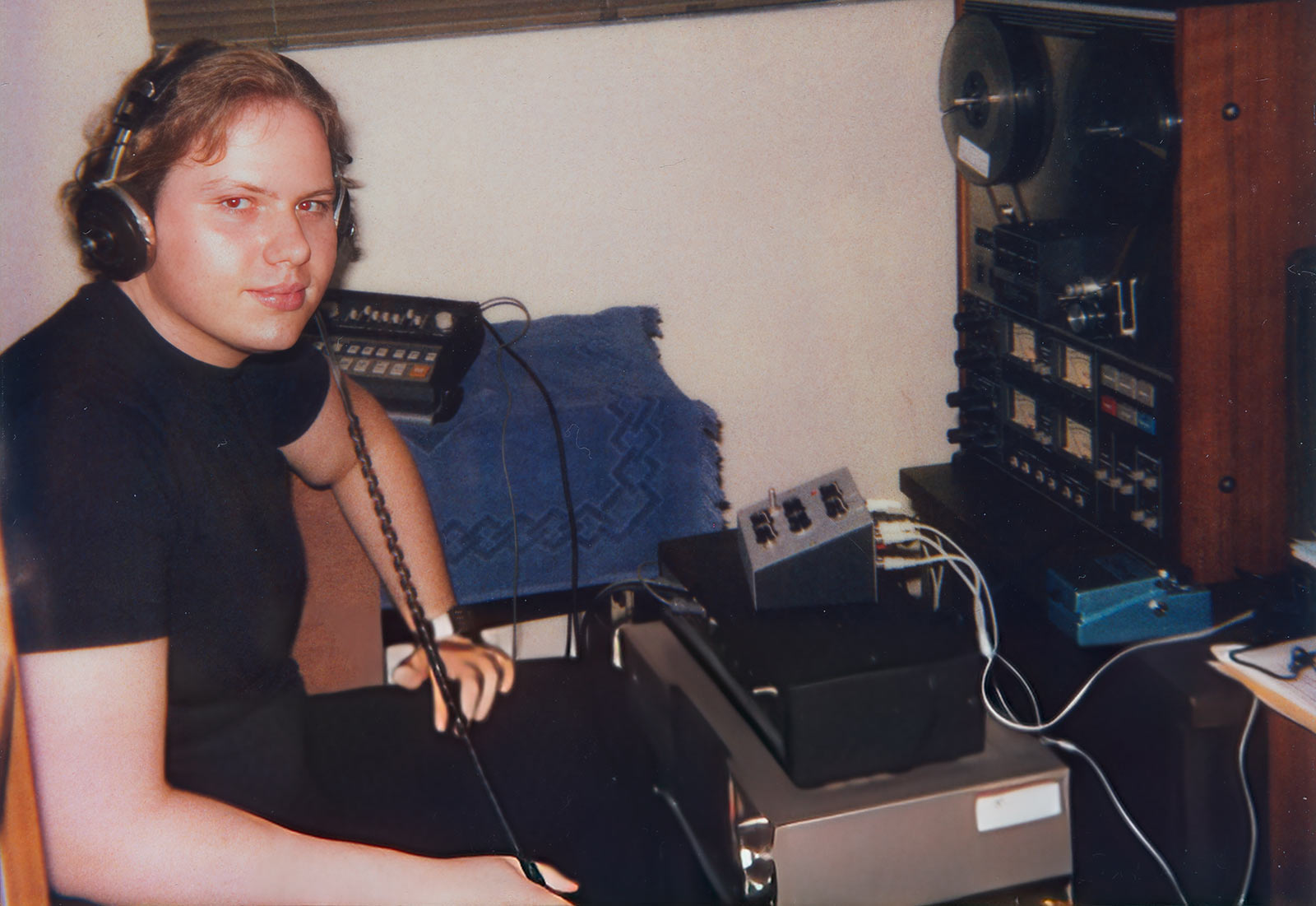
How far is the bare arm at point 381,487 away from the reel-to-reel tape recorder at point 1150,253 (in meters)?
0.76

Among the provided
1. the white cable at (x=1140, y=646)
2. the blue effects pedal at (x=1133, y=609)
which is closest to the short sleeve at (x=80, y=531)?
the white cable at (x=1140, y=646)

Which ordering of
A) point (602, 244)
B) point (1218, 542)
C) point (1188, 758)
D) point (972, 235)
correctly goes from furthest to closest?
point (602, 244) < point (972, 235) < point (1218, 542) < point (1188, 758)

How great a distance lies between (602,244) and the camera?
194 cm

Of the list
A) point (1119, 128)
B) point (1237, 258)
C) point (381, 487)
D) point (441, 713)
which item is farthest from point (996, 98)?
point (441, 713)

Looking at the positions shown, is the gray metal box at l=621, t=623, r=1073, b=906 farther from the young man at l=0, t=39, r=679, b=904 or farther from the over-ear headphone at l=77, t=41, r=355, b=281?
the over-ear headphone at l=77, t=41, r=355, b=281

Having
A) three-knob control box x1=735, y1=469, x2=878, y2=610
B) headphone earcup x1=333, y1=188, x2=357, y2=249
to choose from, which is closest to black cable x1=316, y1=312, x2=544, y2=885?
headphone earcup x1=333, y1=188, x2=357, y2=249

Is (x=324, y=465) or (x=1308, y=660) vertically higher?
(x=324, y=465)

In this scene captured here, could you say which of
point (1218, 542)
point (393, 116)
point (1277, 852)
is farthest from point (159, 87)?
point (1277, 852)

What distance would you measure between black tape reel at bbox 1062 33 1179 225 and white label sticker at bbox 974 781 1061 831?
0.65m

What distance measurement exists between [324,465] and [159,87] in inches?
18.9

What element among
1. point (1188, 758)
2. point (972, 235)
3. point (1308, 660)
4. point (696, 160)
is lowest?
point (1188, 758)

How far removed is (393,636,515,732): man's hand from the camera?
1.24 m

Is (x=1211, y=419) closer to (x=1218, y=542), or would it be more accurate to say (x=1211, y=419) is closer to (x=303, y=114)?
(x=1218, y=542)

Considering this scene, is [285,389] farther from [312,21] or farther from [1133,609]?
[1133,609]
